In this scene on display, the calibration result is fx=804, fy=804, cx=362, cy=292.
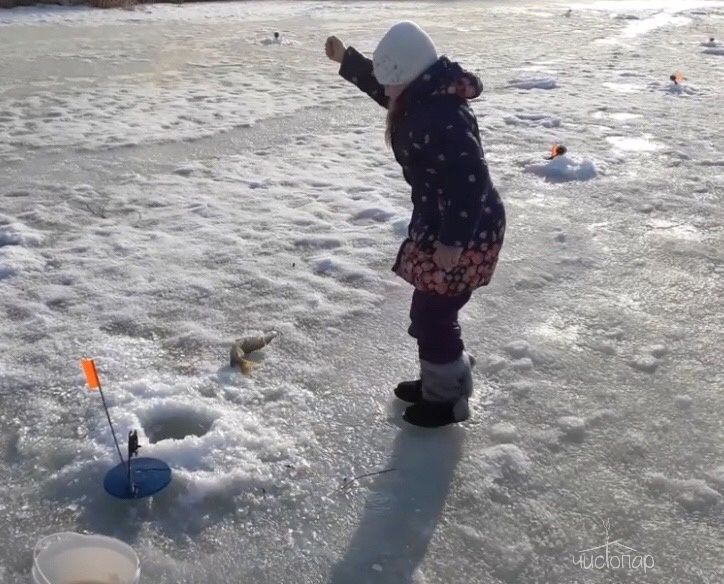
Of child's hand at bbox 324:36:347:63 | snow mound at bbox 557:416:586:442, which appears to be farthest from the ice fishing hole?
child's hand at bbox 324:36:347:63

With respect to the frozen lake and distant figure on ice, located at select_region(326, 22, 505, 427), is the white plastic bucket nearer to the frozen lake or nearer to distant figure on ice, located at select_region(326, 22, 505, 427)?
the frozen lake

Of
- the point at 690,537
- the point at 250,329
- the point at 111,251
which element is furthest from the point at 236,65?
the point at 690,537

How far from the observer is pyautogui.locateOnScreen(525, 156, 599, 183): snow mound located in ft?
19.7

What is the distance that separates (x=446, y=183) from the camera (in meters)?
2.62

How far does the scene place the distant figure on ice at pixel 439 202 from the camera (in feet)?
8.52

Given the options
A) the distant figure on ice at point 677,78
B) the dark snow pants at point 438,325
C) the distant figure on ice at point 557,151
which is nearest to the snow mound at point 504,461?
the dark snow pants at point 438,325

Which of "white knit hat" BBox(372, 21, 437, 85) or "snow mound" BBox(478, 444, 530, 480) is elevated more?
"white knit hat" BBox(372, 21, 437, 85)

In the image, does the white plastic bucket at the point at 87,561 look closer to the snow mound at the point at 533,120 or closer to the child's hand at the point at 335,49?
the child's hand at the point at 335,49

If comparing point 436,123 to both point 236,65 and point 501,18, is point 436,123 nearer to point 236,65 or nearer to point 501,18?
point 236,65

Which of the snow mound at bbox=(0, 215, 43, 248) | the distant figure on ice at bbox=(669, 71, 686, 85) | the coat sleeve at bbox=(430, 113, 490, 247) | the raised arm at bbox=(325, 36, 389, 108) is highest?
the raised arm at bbox=(325, 36, 389, 108)

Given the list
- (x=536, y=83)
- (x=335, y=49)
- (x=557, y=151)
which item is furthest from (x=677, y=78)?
(x=335, y=49)

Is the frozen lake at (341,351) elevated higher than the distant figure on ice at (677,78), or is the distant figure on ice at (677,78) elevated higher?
the distant figure on ice at (677,78)

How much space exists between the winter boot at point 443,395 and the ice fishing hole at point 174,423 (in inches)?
29.7

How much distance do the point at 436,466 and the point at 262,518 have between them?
63 cm
